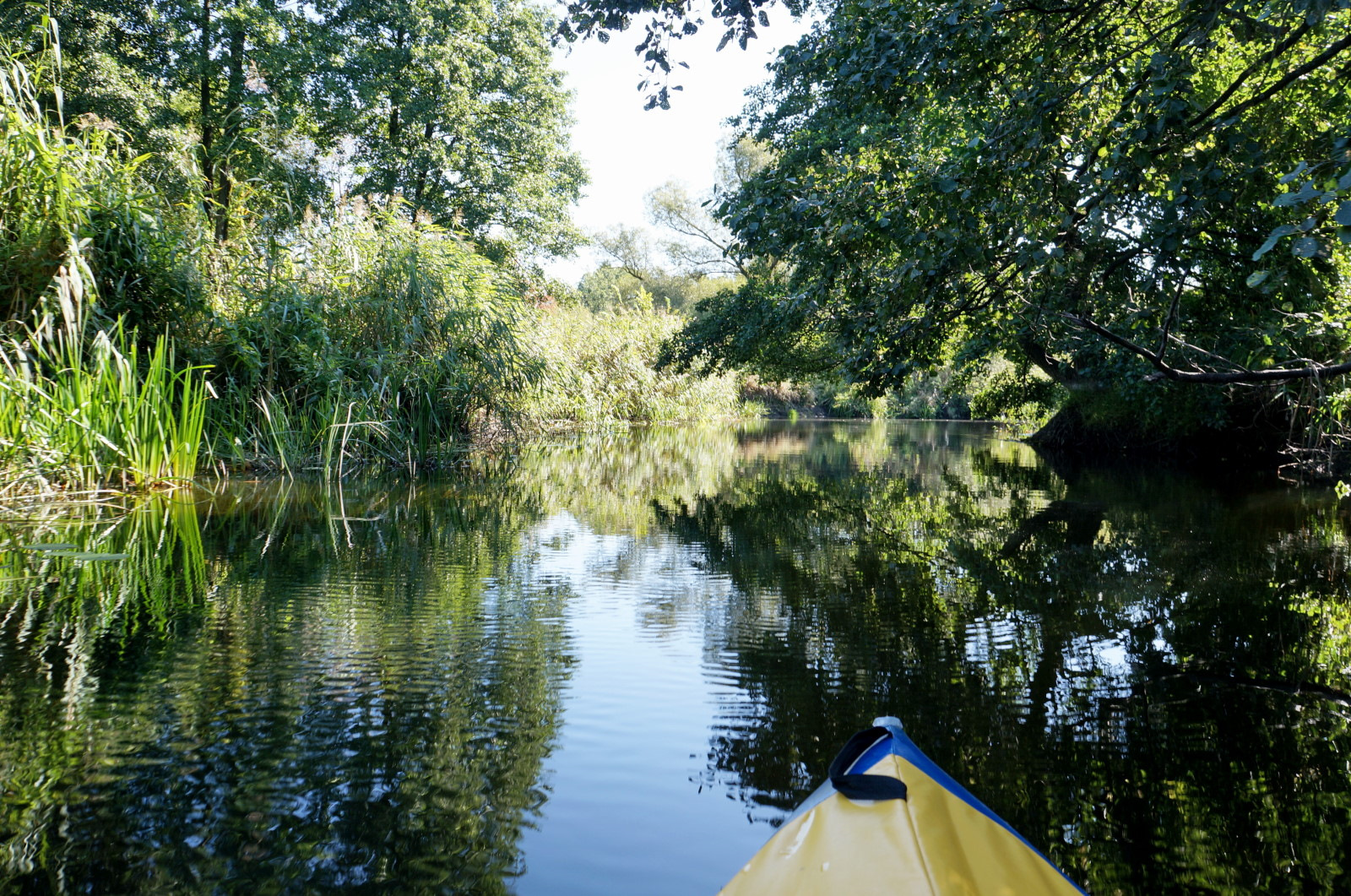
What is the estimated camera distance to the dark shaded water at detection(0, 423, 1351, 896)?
1755 mm

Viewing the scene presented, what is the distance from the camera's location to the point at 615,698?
268cm

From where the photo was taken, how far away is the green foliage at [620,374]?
59.5ft

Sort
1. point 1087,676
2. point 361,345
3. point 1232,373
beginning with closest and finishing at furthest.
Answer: point 1087,676 → point 1232,373 → point 361,345

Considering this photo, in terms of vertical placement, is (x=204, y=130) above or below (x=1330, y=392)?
above

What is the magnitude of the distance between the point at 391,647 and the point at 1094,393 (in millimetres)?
14697

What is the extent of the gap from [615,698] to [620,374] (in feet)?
63.5

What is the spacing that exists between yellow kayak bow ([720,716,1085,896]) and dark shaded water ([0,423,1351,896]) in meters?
0.36

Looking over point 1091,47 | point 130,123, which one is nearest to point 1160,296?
point 1091,47

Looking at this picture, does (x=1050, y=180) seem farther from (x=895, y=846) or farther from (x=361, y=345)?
(x=361, y=345)

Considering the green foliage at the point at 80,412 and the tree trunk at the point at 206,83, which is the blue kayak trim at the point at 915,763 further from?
the tree trunk at the point at 206,83

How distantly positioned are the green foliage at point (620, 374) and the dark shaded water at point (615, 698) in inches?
356

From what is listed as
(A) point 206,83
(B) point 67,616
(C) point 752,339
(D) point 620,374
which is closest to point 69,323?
(B) point 67,616

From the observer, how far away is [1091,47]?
15.2ft

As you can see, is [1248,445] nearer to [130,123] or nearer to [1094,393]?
[1094,393]
